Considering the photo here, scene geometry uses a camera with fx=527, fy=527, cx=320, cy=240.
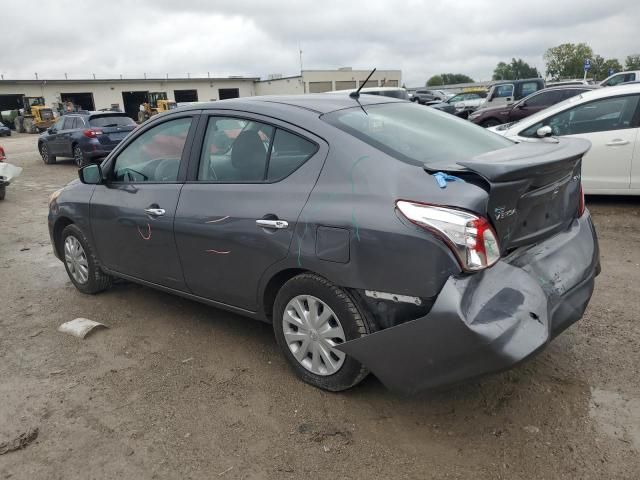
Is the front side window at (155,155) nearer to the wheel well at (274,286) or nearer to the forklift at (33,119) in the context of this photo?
the wheel well at (274,286)

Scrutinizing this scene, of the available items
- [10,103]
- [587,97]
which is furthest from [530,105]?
[10,103]

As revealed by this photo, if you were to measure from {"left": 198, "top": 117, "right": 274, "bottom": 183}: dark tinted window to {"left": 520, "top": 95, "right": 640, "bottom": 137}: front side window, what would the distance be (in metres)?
5.17

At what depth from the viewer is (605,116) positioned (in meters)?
6.95

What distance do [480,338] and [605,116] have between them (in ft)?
19.3

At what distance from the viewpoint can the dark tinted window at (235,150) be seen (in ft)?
11.0

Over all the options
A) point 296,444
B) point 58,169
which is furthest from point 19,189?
point 296,444

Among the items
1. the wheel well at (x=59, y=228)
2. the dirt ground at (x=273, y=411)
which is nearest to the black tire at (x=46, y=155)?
the wheel well at (x=59, y=228)

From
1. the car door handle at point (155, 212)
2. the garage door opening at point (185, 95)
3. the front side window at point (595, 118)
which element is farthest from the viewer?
the garage door opening at point (185, 95)

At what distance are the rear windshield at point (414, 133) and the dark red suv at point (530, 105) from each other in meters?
10.5

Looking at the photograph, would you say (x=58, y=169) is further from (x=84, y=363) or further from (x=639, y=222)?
(x=639, y=222)

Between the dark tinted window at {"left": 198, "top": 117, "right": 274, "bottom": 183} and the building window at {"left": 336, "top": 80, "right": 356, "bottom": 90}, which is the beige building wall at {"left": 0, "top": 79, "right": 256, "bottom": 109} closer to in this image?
the building window at {"left": 336, "top": 80, "right": 356, "bottom": 90}

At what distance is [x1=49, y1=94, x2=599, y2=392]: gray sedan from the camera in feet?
8.12

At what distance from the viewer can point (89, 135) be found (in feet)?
49.0

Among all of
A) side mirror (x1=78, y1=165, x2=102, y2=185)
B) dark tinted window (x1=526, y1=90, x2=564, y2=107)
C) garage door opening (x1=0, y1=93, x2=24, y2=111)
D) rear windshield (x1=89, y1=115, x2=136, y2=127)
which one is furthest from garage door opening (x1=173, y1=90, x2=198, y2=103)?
side mirror (x1=78, y1=165, x2=102, y2=185)
